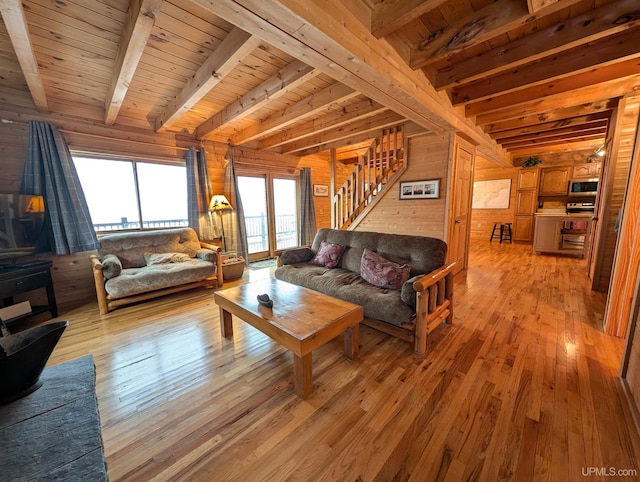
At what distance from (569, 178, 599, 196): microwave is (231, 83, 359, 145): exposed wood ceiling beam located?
702cm

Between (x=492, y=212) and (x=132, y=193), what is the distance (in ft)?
29.3

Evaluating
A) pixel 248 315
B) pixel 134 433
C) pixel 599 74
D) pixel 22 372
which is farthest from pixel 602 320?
pixel 22 372

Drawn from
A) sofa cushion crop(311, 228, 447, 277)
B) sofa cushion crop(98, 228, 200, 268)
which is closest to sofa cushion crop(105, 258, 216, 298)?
sofa cushion crop(98, 228, 200, 268)

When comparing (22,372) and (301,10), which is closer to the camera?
(22,372)

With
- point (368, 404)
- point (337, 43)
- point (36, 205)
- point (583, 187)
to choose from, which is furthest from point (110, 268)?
point (583, 187)

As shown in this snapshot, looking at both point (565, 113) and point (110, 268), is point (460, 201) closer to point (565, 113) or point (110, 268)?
point (565, 113)

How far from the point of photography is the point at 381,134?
13.7 feet

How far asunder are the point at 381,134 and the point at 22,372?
454cm

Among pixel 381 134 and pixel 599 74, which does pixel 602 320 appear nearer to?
pixel 599 74

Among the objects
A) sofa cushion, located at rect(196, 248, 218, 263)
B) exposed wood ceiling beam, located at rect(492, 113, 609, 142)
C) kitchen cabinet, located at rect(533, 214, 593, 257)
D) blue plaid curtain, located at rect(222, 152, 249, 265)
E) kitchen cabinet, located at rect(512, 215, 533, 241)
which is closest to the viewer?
sofa cushion, located at rect(196, 248, 218, 263)

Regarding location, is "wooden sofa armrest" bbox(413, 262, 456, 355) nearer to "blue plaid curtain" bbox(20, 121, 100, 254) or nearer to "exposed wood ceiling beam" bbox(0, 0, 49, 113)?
"exposed wood ceiling beam" bbox(0, 0, 49, 113)

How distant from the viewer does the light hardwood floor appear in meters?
1.17

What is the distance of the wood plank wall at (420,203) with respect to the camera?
143 inches

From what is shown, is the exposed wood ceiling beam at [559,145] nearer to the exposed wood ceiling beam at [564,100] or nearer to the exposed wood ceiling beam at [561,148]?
the exposed wood ceiling beam at [561,148]
